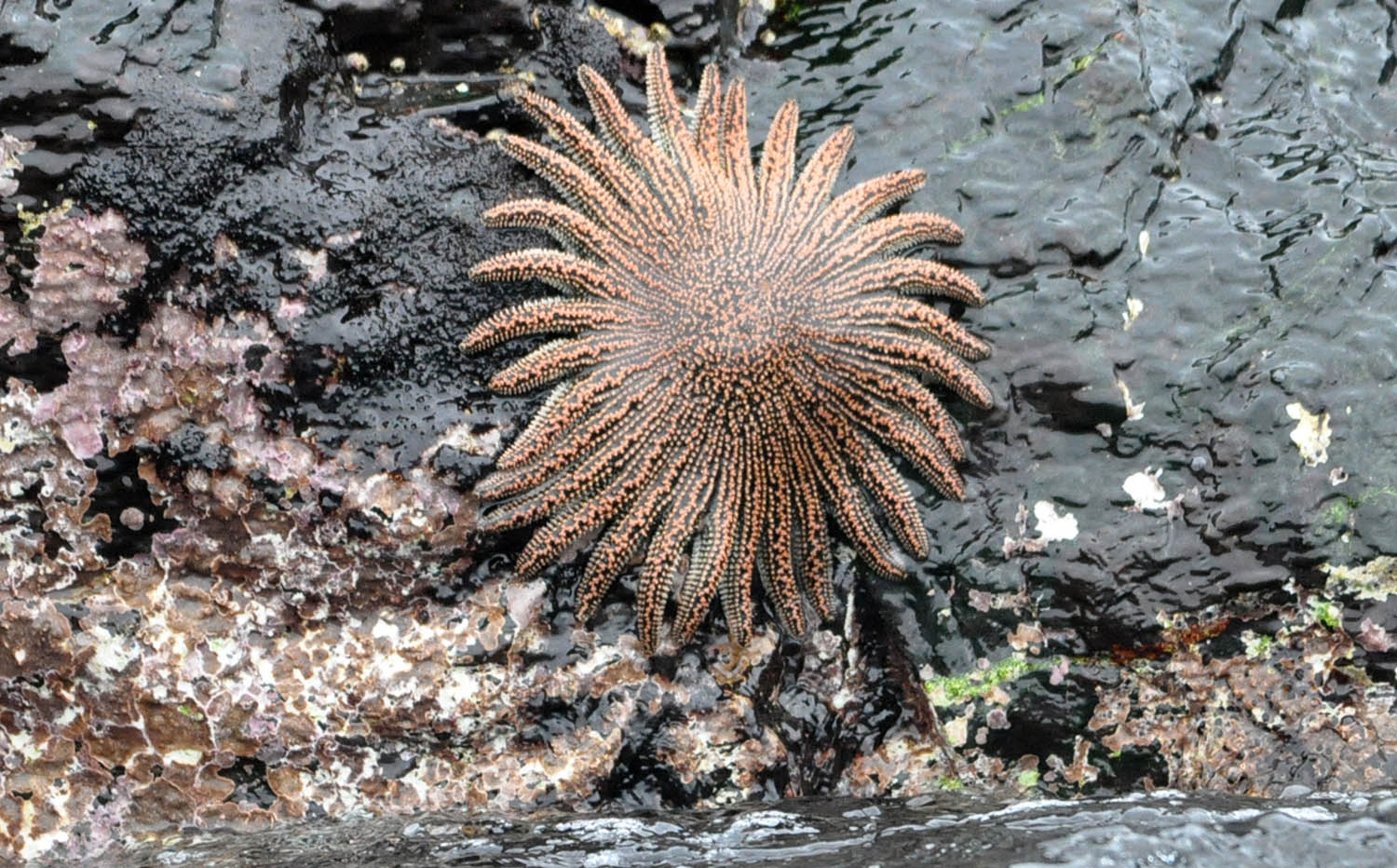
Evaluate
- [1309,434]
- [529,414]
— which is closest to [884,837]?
[529,414]

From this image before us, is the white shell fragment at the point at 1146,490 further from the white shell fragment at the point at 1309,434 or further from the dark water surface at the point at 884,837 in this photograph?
the dark water surface at the point at 884,837

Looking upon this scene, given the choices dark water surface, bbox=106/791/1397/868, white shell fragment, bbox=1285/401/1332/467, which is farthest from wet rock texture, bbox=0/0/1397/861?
dark water surface, bbox=106/791/1397/868

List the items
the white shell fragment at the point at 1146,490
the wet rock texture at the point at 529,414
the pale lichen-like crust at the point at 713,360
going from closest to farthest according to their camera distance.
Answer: the pale lichen-like crust at the point at 713,360, the wet rock texture at the point at 529,414, the white shell fragment at the point at 1146,490

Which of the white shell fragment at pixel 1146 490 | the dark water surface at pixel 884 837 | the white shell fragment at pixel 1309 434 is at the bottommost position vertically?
the dark water surface at pixel 884 837

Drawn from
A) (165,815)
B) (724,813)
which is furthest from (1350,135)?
(165,815)

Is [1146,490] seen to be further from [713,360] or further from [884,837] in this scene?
[713,360]

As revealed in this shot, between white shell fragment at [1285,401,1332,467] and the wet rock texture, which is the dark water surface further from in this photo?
white shell fragment at [1285,401,1332,467]

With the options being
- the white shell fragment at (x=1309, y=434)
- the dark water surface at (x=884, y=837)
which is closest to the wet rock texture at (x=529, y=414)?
the white shell fragment at (x=1309, y=434)
